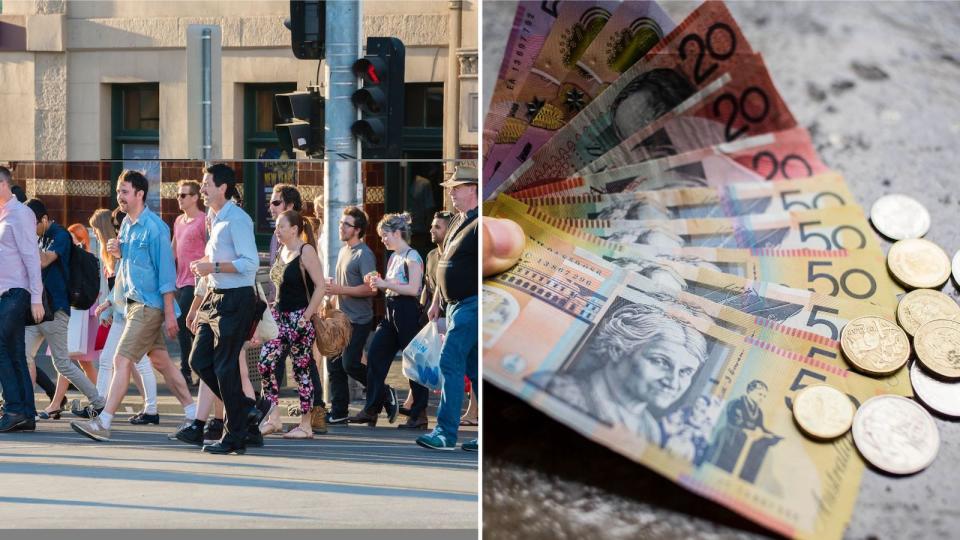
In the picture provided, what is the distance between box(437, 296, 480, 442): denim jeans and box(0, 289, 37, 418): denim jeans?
7.65ft

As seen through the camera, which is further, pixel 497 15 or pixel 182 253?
pixel 182 253

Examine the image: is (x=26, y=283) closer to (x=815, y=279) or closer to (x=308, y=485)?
(x=308, y=485)

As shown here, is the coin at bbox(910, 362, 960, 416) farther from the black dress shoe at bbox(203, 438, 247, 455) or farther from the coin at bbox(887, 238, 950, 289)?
the black dress shoe at bbox(203, 438, 247, 455)

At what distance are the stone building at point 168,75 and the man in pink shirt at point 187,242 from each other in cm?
628

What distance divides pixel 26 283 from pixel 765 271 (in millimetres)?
3924

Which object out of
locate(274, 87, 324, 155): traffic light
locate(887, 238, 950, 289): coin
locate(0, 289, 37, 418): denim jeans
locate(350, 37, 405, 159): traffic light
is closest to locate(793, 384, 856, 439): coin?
locate(887, 238, 950, 289): coin

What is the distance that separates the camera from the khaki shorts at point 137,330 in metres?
6.73

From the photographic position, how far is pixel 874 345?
4.65m

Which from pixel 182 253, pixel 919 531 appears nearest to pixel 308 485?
pixel 182 253

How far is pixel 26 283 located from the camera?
7074 mm

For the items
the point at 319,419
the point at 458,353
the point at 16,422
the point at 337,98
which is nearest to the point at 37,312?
the point at 16,422

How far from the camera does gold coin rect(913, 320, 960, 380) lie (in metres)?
4.64

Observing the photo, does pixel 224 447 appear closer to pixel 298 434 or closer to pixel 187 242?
pixel 298 434

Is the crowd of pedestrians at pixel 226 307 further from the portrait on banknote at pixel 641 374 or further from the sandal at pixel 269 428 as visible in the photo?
the portrait on banknote at pixel 641 374
